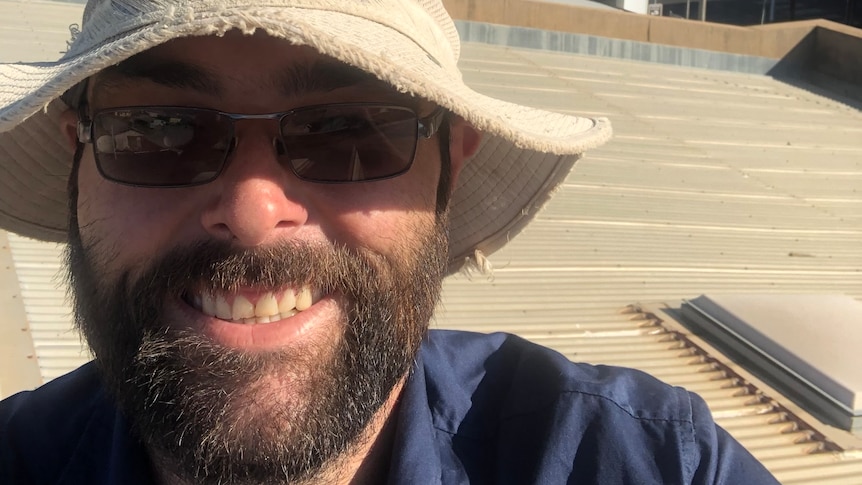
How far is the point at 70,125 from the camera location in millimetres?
1360

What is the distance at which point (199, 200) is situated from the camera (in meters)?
1.17

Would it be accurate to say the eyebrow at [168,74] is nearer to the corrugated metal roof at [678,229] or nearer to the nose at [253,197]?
the nose at [253,197]

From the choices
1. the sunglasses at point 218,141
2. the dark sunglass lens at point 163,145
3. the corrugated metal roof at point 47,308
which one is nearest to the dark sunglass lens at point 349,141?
the sunglasses at point 218,141

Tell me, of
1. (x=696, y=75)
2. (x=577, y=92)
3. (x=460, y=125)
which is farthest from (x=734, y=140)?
(x=460, y=125)

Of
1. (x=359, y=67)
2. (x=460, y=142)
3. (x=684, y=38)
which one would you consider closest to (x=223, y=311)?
(x=359, y=67)

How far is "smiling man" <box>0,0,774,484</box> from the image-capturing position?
3.70 feet

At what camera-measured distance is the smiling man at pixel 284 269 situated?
1128 mm

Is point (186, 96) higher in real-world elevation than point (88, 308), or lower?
higher

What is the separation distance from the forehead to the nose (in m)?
0.08

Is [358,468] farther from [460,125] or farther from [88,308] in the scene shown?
[460,125]

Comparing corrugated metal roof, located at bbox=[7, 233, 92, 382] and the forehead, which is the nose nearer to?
the forehead

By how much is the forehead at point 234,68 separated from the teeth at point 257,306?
11.8 inches

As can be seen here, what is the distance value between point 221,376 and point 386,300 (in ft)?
0.91

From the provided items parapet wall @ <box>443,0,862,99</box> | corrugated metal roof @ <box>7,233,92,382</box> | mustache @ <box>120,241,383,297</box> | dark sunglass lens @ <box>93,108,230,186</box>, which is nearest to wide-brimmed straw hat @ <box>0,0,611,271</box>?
dark sunglass lens @ <box>93,108,230,186</box>
